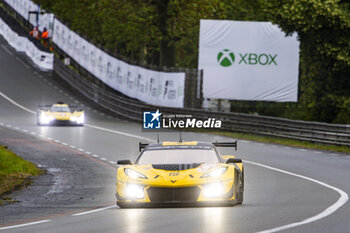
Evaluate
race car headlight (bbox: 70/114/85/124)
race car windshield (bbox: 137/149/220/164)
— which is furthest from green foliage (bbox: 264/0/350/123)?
race car windshield (bbox: 137/149/220/164)

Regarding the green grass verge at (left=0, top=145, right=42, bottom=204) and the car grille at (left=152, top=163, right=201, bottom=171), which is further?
the green grass verge at (left=0, top=145, right=42, bottom=204)

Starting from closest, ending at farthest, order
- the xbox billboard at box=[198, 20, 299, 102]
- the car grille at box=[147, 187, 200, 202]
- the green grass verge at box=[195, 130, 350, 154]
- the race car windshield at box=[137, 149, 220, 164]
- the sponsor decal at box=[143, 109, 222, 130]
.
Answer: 1. the car grille at box=[147, 187, 200, 202]
2. the race car windshield at box=[137, 149, 220, 164]
3. the sponsor decal at box=[143, 109, 222, 130]
4. the green grass verge at box=[195, 130, 350, 154]
5. the xbox billboard at box=[198, 20, 299, 102]

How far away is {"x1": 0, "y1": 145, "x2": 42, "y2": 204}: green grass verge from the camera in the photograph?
66.7 ft

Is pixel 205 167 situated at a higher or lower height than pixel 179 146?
lower

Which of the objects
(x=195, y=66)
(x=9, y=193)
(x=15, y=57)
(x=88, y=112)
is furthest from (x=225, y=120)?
(x=15, y=57)

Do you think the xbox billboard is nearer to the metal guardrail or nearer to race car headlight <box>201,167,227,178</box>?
the metal guardrail

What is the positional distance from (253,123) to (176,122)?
2359cm

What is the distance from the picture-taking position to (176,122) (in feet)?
52.3

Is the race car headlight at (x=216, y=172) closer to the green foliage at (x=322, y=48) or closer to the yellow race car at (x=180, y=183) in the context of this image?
the yellow race car at (x=180, y=183)

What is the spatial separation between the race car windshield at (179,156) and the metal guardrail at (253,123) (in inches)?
687

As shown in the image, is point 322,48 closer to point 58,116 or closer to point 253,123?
point 253,123

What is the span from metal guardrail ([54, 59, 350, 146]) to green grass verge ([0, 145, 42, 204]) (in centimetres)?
1232

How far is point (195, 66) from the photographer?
78.0m

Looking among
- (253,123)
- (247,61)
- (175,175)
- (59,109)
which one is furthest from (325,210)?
(247,61)
